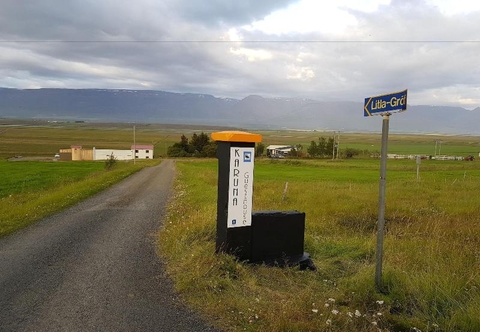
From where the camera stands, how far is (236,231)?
5.39 m

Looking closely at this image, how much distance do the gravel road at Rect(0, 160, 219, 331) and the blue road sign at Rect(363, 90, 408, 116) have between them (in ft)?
10.0

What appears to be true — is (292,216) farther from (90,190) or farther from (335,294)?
(90,190)

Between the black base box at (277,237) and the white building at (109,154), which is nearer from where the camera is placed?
the black base box at (277,237)

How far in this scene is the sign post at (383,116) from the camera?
4.11 metres

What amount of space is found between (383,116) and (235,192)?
224 cm

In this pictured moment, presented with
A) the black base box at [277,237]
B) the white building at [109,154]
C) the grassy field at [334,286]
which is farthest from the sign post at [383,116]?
the white building at [109,154]

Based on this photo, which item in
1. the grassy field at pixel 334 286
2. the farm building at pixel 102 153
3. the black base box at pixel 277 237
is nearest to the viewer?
the grassy field at pixel 334 286

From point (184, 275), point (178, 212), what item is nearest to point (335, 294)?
point (184, 275)

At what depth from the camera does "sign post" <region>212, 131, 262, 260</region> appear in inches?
210

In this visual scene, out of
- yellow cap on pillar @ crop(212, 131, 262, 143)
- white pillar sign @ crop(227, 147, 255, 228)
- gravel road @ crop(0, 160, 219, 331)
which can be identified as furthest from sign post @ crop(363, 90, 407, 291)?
gravel road @ crop(0, 160, 219, 331)

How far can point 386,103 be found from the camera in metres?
4.31

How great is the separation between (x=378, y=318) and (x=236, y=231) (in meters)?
2.22

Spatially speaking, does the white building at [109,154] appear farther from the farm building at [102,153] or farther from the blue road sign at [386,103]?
the blue road sign at [386,103]

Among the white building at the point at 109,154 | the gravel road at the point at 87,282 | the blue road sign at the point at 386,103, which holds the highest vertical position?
the blue road sign at the point at 386,103
